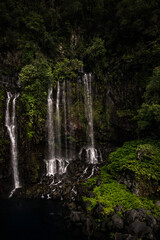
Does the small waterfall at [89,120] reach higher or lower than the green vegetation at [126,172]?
higher

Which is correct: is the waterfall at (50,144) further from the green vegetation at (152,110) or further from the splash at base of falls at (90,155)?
the green vegetation at (152,110)

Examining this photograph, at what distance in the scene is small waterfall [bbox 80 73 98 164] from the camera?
15.4 metres

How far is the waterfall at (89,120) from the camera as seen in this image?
606 inches

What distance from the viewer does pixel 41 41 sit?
1692cm

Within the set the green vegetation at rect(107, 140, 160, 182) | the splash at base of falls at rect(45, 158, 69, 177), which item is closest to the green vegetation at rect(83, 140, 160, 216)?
the green vegetation at rect(107, 140, 160, 182)

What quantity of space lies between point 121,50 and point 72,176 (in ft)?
56.5

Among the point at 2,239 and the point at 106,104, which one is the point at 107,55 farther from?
the point at 2,239

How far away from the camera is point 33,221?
7.65 m

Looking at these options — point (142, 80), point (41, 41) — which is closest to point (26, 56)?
point (41, 41)

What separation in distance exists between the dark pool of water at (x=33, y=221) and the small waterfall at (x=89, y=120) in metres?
7.04

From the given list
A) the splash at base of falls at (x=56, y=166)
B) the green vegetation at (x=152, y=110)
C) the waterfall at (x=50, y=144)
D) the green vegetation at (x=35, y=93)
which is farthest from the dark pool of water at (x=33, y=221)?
the green vegetation at (x=152, y=110)

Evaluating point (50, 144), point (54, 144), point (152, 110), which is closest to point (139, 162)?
point (152, 110)

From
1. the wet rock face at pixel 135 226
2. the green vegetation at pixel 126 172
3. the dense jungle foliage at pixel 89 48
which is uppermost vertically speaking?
the dense jungle foliage at pixel 89 48

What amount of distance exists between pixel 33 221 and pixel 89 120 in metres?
11.5
